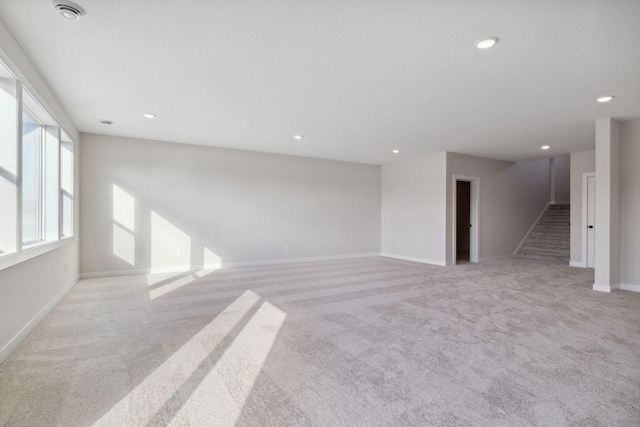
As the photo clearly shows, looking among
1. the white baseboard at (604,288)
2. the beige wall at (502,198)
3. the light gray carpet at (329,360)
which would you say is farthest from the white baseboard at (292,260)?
the white baseboard at (604,288)

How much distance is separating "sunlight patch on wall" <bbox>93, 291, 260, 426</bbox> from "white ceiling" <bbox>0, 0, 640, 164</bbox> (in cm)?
258

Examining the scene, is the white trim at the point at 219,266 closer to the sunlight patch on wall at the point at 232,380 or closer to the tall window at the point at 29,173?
the tall window at the point at 29,173

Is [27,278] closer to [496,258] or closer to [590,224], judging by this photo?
[496,258]

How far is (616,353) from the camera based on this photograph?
2.55m

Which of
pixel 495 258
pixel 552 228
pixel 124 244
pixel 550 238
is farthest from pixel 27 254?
pixel 552 228

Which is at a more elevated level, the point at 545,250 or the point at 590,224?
the point at 590,224

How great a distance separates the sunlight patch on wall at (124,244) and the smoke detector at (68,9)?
423cm

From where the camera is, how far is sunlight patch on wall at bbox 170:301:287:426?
1.76m

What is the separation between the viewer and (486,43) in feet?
8.32

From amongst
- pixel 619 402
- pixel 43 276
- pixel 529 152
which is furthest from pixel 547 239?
pixel 43 276

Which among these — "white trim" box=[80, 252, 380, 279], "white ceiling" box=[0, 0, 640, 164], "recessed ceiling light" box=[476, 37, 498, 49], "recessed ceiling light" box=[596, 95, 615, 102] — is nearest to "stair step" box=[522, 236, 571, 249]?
"white ceiling" box=[0, 0, 640, 164]

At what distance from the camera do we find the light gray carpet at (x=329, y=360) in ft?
5.87

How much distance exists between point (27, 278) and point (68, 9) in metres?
2.41

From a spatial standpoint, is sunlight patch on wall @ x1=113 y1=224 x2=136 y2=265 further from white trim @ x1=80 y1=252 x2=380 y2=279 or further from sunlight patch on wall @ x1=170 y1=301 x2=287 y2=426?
sunlight patch on wall @ x1=170 y1=301 x2=287 y2=426
